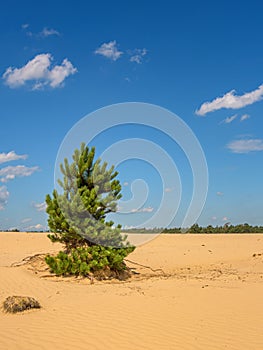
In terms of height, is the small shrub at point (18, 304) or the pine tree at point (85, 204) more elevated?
the pine tree at point (85, 204)

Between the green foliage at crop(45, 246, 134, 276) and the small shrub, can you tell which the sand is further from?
the green foliage at crop(45, 246, 134, 276)

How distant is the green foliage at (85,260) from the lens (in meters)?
14.2

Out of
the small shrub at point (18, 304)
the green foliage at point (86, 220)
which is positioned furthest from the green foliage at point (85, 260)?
the small shrub at point (18, 304)

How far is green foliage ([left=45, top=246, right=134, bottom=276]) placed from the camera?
14.2m

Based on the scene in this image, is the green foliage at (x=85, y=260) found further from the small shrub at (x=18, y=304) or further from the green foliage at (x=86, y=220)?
the small shrub at (x=18, y=304)

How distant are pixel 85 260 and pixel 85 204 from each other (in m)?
2.19

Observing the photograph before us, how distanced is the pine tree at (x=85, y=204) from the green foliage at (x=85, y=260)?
1.08ft

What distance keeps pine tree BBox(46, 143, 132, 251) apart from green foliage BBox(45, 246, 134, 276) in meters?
0.33

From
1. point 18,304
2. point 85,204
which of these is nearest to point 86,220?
point 85,204

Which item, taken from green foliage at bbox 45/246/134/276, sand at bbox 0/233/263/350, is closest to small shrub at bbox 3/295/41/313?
sand at bbox 0/233/263/350

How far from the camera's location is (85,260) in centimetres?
1447

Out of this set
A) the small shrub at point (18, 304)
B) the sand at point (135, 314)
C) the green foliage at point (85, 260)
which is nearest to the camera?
the sand at point (135, 314)

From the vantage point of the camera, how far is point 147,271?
18.7 meters

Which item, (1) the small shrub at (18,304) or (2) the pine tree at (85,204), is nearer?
(1) the small shrub at (18,304)
